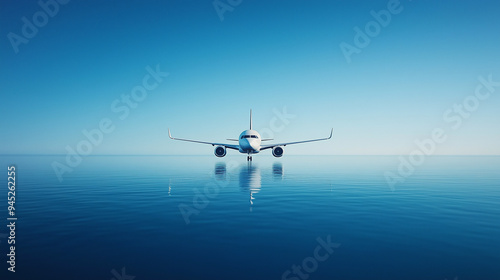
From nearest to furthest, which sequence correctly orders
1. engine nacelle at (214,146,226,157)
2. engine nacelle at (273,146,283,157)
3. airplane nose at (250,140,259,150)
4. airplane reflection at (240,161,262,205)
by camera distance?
1. airplane reflection at (240,161,262,205)
2. airplane nose at (250,140,259,150)
3. engine nacelle at (273,146,283,157)
4. engine nacelle at (214,146,226,157)

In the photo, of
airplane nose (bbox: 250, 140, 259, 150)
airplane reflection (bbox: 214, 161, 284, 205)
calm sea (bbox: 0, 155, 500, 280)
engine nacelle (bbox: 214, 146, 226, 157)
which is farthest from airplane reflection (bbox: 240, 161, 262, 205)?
engine nacelle (bbox: 214, 146, 226, 157)

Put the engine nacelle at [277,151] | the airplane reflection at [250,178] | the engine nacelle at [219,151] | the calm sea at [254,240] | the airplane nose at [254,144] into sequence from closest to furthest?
1. the calm sea at [254,240]
2. the airplane reflection at [250,178]
3. the airplane nose at [254,144]
4. the engine nacelle at [277,151]
5. the engine nacelle at [219,151]

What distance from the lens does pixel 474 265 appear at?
545 centimetres

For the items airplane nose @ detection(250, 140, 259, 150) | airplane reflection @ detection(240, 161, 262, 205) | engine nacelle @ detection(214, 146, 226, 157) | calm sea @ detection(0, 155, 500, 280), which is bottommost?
calm sea @ detection(0, 155, 500, 280)

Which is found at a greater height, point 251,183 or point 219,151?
point 219,151

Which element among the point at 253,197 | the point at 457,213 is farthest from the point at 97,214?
the point at 457,213

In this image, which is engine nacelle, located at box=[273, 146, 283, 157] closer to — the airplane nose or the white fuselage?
the white fuselage

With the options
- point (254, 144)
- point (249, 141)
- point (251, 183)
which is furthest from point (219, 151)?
point (251, 183)

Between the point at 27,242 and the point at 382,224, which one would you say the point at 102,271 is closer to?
the point at 27,242

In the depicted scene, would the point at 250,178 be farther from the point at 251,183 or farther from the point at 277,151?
the point at 277,151

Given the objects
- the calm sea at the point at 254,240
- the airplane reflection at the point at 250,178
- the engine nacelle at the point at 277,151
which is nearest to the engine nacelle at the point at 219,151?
the engine nacelle at the point at 277,151

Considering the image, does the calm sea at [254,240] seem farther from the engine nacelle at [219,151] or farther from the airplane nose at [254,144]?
the engine nacelle at [219,151]

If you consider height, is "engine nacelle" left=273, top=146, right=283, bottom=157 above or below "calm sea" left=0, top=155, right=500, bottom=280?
above

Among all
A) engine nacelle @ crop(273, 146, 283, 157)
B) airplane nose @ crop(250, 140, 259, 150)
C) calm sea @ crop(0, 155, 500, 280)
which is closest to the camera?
calm sea @ crop(0, 155, 500, 280)
